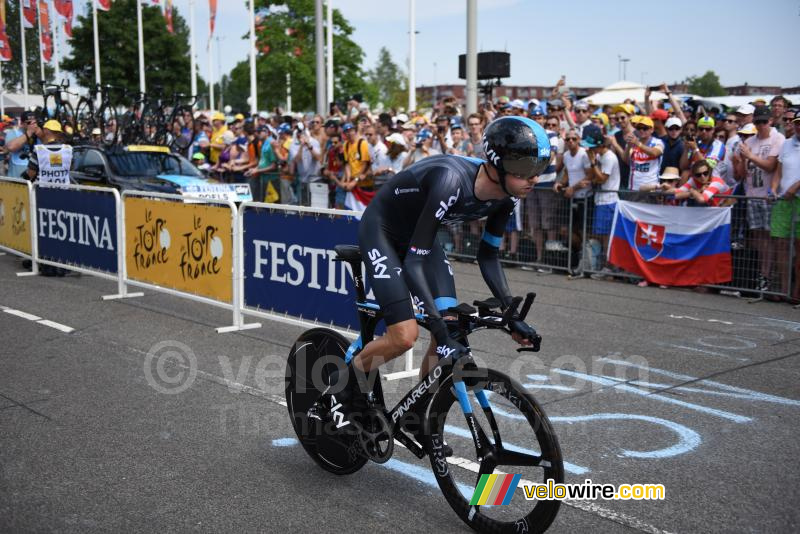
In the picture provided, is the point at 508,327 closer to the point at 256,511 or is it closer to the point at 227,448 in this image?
the point at 256,511

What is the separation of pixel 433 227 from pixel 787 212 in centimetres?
800

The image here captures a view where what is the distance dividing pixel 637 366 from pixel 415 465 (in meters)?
3.14

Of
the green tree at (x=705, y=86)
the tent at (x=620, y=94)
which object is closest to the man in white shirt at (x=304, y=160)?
the tent at (x=620, y=94)

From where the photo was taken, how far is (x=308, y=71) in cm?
5344

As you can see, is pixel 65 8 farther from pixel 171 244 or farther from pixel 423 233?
pixel 423 233

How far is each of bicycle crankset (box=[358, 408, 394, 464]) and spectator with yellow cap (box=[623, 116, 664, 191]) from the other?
341 inches

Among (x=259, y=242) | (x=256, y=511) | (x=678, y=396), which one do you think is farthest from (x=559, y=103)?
(x=256, y=511)

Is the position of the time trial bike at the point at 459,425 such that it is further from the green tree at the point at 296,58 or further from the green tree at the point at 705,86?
the green tree at the point at 705,86

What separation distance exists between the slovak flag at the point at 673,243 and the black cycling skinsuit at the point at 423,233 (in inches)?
297

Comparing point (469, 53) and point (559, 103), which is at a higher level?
point (469, 53)

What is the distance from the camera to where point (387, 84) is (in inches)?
4919

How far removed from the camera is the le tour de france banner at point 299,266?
7574 millimetres

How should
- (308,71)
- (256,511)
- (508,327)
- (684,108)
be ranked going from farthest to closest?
(308,71), (684,108), (256,511), (508,327)

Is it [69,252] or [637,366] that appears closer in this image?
[637,366]
